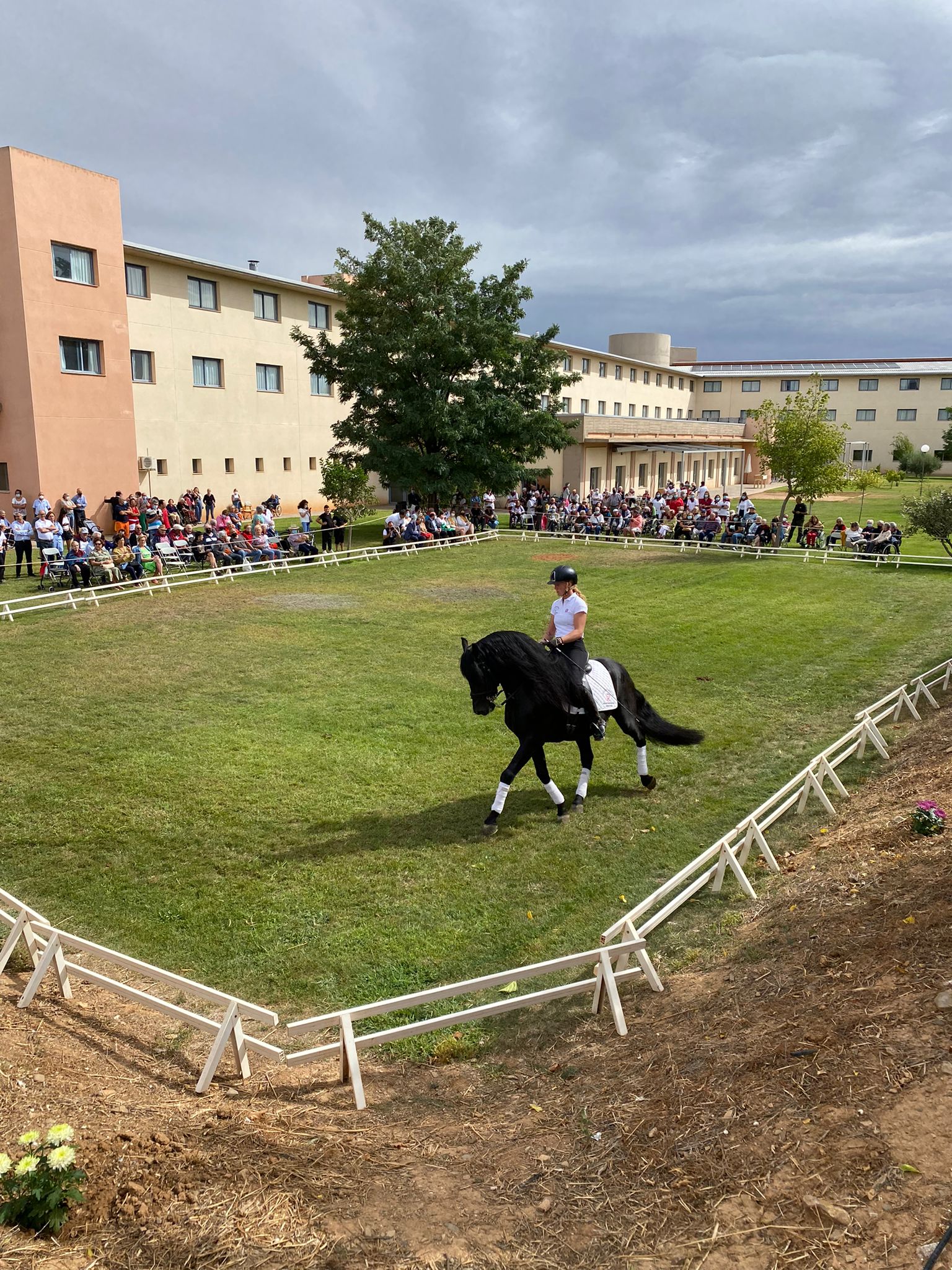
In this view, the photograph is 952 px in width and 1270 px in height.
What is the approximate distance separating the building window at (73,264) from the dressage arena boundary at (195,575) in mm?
11704

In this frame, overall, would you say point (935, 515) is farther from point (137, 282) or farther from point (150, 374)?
point (137, 282)

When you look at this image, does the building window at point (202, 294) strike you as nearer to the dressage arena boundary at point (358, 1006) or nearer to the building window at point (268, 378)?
the building window at point (268, 378)

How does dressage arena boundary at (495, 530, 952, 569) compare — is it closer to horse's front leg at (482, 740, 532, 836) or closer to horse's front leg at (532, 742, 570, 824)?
horse's front leg at (532, 742, 570, 824)

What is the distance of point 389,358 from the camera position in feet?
106

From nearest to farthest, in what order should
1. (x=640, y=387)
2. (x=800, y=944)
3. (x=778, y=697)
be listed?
(x=800, y=944), (x=778, y=697), (x=640, y=387)

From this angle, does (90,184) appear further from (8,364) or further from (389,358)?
(389,358)

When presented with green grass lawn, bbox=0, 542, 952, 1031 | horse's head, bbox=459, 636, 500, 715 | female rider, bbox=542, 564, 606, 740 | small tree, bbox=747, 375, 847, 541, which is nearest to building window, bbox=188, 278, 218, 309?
green grass lawn, bbox=0, 542, 952, 1031

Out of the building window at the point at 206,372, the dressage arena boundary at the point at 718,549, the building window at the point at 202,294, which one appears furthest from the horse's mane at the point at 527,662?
the building window at the point at 202,294

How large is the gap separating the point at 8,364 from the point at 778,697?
26.4 meters

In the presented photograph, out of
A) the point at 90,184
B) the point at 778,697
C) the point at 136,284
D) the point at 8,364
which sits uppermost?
the point at 90,184

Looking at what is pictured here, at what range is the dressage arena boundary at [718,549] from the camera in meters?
27.2

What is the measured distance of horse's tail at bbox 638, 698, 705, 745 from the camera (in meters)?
10.5

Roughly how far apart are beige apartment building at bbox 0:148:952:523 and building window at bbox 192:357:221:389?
0.23 ft

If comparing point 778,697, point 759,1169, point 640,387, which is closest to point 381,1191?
point 759,1169
